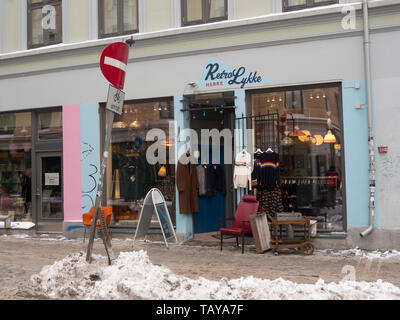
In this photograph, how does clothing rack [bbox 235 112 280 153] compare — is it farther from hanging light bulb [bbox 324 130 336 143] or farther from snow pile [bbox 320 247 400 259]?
snow pile [bbox 320 247 400 259]

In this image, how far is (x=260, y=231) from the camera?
909cm

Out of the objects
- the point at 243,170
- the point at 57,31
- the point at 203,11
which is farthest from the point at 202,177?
the point at 57,31

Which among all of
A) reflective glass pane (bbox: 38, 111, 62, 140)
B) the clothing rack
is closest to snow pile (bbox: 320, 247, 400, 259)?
the clothing rack

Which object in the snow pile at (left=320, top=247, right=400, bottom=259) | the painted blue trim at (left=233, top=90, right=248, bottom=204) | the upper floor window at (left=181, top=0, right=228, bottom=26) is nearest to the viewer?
the snow pile at (left=320, top=247, right=400, bottom=259)

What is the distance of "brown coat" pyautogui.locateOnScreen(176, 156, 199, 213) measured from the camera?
10578 mm

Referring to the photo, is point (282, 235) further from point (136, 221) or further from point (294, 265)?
point (136, 221)

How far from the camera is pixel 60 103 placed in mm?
11922

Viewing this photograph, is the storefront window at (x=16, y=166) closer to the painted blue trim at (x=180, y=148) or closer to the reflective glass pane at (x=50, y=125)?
the reflective glass pane at (x=50, y=125)

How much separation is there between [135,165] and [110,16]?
373cm

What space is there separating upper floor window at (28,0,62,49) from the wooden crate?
7008 millimetres

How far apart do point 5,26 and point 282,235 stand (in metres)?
9.18

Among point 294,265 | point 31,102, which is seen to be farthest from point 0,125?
point 294,265

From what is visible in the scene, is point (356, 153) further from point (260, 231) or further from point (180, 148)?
point (180, 148)

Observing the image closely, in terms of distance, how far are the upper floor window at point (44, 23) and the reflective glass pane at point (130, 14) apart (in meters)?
1.93
